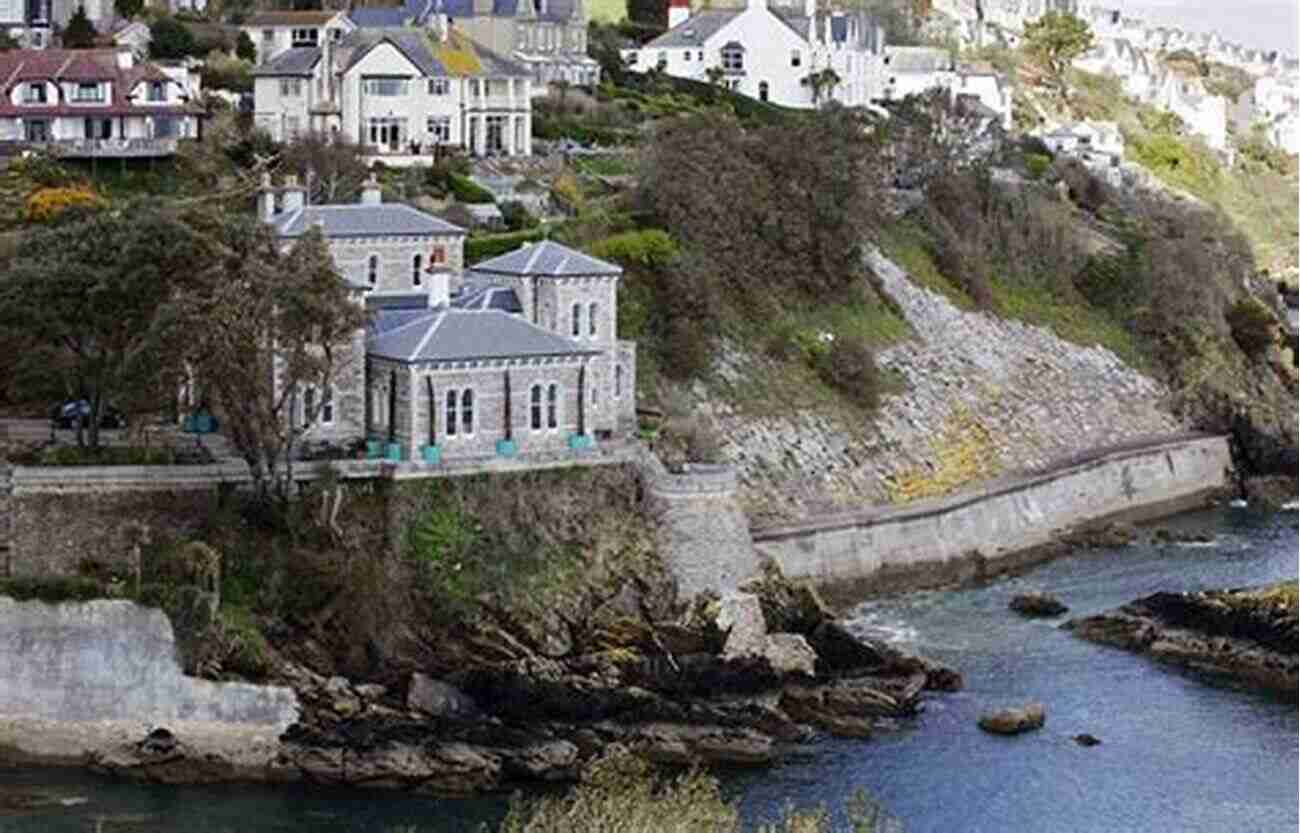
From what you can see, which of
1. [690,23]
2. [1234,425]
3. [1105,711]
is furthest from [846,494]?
[690,23]

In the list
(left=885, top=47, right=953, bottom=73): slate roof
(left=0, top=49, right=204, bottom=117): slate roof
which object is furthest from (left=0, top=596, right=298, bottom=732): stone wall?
(left=885, top=47, right=953, bottom=73): slate roof

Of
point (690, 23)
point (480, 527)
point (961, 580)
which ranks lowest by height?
point (961, 580)

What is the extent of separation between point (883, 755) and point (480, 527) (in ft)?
28.9

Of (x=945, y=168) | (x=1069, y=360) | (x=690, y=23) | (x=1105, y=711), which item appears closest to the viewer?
(x=1105, y=711)

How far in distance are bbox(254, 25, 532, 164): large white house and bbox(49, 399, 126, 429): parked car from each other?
67.7ft

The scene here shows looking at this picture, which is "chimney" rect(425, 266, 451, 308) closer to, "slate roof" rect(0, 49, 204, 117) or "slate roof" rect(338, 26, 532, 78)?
"slate roof" rect(0, 49, 204, 117)

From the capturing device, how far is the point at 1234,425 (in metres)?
80.1

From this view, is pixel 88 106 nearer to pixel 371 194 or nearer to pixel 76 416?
pixel 371 194

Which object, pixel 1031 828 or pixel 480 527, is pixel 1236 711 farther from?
pixel 480 527

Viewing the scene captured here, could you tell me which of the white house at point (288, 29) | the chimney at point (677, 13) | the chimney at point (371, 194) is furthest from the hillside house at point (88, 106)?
the chimney at point (677, 13)

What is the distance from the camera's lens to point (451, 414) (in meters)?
50.0

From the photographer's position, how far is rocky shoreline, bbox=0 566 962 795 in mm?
44031

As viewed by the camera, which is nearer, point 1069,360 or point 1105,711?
point 1105,711

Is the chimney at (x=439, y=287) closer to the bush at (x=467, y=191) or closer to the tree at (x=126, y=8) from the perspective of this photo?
the bush at (x=467, y=191)
